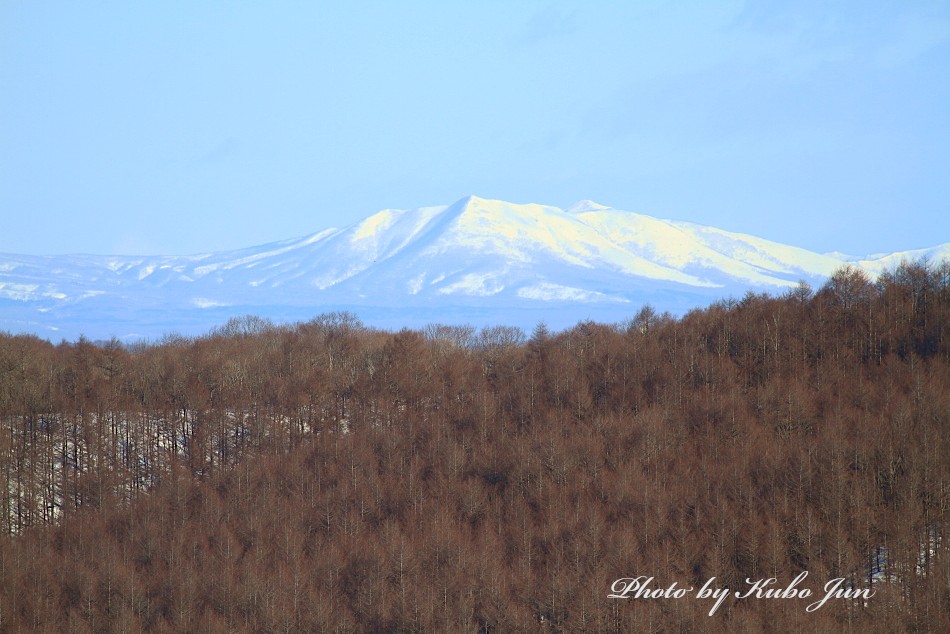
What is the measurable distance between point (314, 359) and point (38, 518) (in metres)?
38.6

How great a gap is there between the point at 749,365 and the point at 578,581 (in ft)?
137

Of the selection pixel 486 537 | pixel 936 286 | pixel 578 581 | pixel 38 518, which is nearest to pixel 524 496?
pixel 486 537

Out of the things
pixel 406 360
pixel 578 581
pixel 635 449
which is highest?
pixel 406 360

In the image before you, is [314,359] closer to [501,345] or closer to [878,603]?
[501,345]

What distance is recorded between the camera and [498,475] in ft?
272

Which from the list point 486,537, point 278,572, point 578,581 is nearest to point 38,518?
point 278,572

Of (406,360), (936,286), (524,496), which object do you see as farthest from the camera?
(406,360)

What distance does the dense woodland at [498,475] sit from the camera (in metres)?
59.3

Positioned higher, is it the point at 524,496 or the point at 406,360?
the point at 406,360

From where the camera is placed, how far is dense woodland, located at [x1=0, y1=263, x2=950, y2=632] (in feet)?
195

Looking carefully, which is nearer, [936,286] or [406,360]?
[936,286]

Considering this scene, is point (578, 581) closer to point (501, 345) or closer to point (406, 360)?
point (406, 360)

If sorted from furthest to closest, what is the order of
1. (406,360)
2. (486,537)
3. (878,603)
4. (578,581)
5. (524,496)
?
(406,360), (524,496), (486,537), (578,581), (878,603)

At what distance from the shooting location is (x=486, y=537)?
2771 inches
